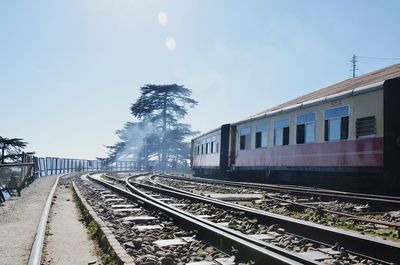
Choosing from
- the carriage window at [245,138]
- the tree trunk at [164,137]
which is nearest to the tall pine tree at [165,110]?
the tree trunk at [164,137]

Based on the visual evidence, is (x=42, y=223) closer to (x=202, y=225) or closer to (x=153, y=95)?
(x=202, y=225)

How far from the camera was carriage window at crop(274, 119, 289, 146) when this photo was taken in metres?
15.6

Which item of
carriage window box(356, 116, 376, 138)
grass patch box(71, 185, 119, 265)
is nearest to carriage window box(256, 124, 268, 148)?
carriage window box(356, 116, 376, 138)

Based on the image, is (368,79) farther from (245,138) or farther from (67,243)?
(67,243)

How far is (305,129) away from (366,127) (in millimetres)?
2957

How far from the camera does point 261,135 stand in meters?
17.8

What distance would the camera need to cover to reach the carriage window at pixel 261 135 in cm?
1738

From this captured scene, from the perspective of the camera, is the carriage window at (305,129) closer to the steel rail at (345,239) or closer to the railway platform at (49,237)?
the steel rail at (345,239)

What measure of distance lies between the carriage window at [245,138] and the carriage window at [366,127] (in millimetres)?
7548

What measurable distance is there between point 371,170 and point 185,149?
41526mm

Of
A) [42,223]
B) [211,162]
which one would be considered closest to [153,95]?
[211,162]

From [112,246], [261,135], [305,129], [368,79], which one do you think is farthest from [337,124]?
[112,246]

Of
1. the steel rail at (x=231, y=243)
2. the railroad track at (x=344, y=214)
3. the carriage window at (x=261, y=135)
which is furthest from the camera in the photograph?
the carriage window at (x=261, y=135)

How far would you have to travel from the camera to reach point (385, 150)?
10.9 metres
